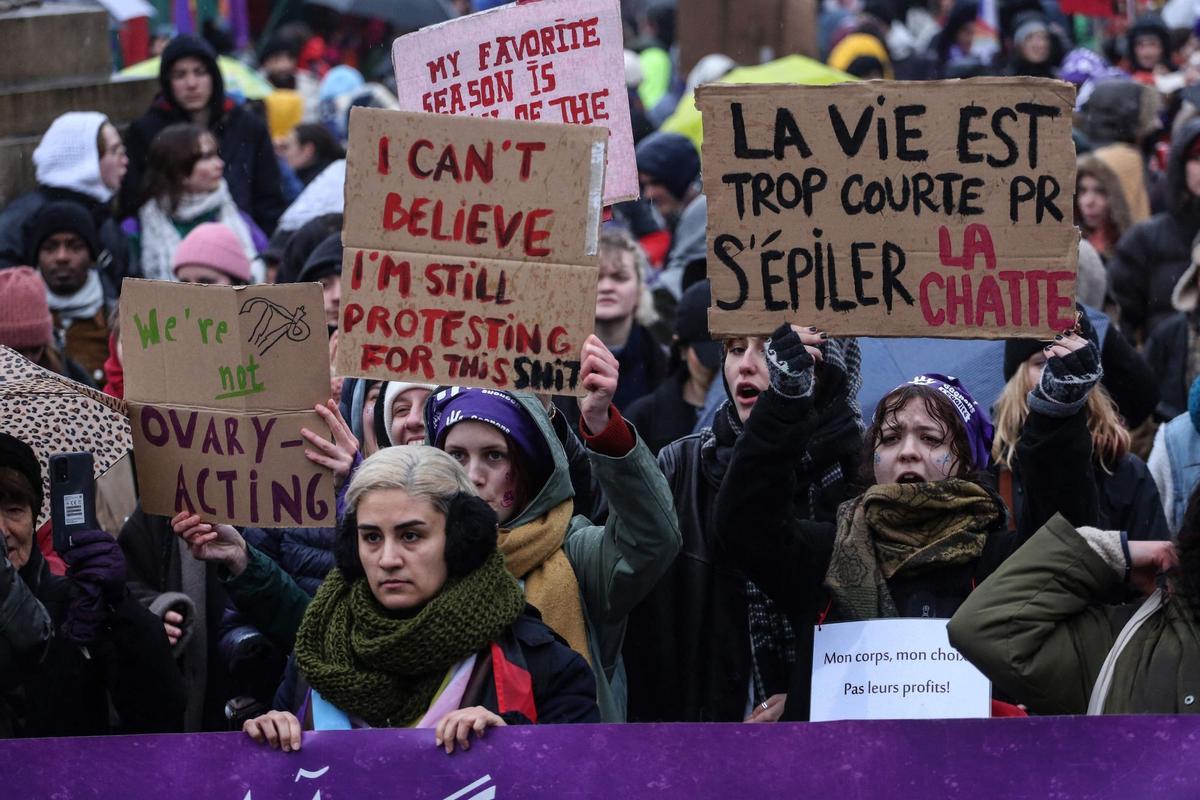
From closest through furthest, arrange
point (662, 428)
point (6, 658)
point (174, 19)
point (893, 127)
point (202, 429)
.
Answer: point (6, 658) < point (893, 127) < point (202, 429) < point (662, 428) < point (174, 19)

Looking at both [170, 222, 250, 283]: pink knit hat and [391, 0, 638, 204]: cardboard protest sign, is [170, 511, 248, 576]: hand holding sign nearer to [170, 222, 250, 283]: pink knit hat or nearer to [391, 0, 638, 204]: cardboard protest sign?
[391, 0, 638, 204]: cardboard protest sign

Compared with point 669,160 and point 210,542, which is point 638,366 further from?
point 669,160

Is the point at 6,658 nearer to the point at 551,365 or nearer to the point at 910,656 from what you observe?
the point at 551,365

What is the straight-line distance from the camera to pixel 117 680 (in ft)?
15.1

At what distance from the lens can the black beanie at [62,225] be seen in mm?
8023

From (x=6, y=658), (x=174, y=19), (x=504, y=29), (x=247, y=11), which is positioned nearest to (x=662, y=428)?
(x=504, y=29)

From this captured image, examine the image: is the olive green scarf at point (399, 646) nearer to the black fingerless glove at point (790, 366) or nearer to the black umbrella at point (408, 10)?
the black fingerless glove at point (790, 366)

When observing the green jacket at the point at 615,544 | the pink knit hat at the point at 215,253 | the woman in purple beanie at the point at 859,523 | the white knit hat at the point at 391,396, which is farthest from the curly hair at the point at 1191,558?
the pink knit hat at the point at 215,253

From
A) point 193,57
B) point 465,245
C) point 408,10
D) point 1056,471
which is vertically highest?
point 408,10

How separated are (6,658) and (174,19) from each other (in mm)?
14657

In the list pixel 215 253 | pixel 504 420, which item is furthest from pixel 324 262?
pixel 504 420

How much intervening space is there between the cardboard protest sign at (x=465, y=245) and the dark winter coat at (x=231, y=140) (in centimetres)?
536

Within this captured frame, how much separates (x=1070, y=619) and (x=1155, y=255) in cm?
499

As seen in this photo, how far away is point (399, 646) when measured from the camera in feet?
13.0
